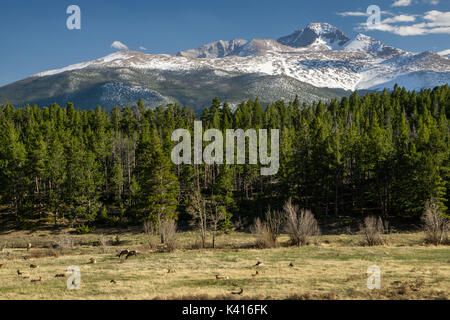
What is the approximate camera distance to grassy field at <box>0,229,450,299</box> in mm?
15711

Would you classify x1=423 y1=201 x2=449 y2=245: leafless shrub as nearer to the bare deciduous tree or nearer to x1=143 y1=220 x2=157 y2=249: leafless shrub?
the bare deciduous tree

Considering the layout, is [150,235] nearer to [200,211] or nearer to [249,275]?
[200,211]

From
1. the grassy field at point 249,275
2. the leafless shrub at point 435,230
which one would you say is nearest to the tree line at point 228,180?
the leafless shrub at point 435,230

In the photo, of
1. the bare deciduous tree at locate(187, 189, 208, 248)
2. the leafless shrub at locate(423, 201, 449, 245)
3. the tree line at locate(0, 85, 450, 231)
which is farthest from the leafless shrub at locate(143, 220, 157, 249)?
the leafless shrub at locate(423, 201, 449, 245)

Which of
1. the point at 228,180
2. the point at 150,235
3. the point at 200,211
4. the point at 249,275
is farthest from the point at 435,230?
the point at 228,180

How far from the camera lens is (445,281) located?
16.9m

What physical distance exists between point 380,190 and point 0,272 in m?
47.2

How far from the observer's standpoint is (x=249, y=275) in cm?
1955

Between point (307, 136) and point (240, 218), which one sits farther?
point (307, 136)

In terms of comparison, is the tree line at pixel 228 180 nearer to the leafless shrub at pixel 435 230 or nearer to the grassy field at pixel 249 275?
the leafless shrub at pixel 435 230

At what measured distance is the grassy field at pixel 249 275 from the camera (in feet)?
51.5
